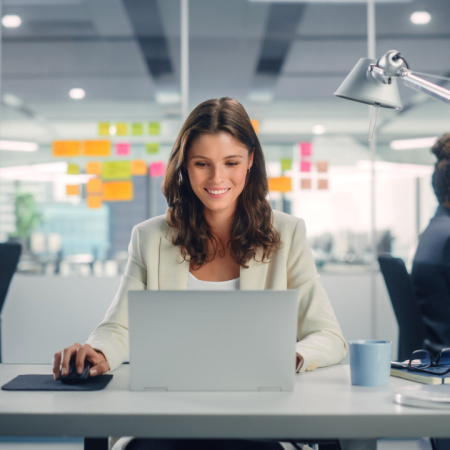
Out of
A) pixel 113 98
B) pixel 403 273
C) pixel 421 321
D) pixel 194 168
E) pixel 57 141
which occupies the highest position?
pixel 113 98

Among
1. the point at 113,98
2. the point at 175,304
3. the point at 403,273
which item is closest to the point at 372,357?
the point at 175,304

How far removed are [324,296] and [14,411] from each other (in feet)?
3.11

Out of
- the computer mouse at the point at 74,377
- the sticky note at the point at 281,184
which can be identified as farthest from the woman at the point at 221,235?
the sticky note at the point at 281,184

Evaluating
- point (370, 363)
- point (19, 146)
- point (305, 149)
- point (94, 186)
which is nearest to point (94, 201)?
point (94, 186)

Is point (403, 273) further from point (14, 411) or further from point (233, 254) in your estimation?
point (14, 411)

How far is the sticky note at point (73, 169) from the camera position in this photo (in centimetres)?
425

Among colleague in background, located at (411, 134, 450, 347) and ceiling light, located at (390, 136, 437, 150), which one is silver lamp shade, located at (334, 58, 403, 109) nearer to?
colleague in background, located at (411, 134, 450, 347)

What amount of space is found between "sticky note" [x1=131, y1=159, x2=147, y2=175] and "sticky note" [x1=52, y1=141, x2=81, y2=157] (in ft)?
1.20

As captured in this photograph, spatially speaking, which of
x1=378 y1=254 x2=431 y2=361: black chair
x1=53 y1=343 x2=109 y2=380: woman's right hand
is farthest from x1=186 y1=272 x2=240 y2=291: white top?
x1=378 y1=254 x2=431 y2=361: black chair

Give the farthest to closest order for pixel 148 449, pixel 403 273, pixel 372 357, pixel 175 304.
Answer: pixel 403 273 → pixel 148 449 → pixel 372 357 → pixel 175 304

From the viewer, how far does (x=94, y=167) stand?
4.24 meters

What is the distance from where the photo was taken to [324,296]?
1.80 metres

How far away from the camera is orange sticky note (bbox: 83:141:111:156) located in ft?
13.9

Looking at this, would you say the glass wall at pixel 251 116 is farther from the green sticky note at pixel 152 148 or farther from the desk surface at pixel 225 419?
the desk surface at pixel 225 419
